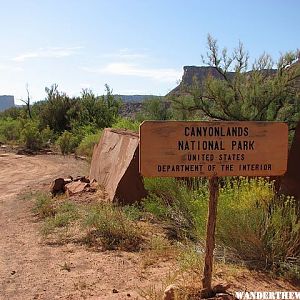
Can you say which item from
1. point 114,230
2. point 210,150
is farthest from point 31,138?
point 210,150

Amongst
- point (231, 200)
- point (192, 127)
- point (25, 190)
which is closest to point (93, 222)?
point (231, 200)

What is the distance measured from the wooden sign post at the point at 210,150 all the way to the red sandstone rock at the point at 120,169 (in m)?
4.69

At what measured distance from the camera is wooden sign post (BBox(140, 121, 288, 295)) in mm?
4473

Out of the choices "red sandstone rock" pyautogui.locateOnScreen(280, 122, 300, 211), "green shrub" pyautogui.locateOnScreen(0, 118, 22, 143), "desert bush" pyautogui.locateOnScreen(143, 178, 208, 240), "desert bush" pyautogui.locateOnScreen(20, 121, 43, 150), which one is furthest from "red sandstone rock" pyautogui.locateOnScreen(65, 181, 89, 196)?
"green shrub" pyautogui.locateOnScreen(0, 118, 22, 143)

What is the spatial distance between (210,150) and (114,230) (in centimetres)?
313

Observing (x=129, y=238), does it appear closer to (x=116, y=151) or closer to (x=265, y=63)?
(x=116, y=151)

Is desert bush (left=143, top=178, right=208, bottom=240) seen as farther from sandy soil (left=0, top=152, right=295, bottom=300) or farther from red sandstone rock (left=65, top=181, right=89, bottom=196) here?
red sandstone rock (left=65, top=181, right=89, bottom=196)

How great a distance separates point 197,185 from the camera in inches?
313

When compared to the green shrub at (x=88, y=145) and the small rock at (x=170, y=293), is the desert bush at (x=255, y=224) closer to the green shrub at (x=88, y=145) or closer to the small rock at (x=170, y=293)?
the small rock at (x=170, y=293)

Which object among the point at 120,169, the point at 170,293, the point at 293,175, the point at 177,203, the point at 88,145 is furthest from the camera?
the point at 88,145

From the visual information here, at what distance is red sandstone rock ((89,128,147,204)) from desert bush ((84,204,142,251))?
148 centimetres

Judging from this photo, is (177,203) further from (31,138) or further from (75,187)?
(31,138)

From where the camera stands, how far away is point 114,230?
7227mm

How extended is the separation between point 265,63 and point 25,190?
1182 cm
